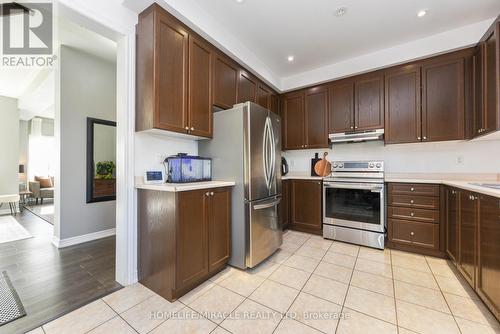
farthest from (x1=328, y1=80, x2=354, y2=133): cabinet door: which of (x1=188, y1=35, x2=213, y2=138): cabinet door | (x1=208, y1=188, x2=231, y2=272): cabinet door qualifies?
(x1=208, y1=188, x2=231, y2=272): cabinet door

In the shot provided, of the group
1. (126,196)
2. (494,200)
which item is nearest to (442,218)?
(494,200)

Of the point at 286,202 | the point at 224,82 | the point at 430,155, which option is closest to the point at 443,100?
the point at 430,155

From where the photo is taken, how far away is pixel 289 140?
380 centimetres

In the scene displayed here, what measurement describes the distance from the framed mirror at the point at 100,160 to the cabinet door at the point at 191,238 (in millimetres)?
2376

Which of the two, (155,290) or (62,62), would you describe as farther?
(62,62)

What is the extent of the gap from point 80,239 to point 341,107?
14.6 ft

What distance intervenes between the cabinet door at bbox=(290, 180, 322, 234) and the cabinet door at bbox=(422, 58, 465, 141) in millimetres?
1610

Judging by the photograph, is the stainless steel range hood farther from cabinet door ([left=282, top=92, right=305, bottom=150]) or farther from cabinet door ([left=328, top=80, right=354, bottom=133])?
cabinet door ([left=282, top=92, right=305, bottom=150])

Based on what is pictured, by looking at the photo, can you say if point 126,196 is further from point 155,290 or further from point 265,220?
point 265,220

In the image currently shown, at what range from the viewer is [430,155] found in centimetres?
292

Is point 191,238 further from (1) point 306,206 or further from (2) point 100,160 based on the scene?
(2) point 100,160

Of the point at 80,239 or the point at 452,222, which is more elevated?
the point at 452,222

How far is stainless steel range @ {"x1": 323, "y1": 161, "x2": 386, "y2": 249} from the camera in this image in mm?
2719

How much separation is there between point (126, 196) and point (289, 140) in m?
2.78
